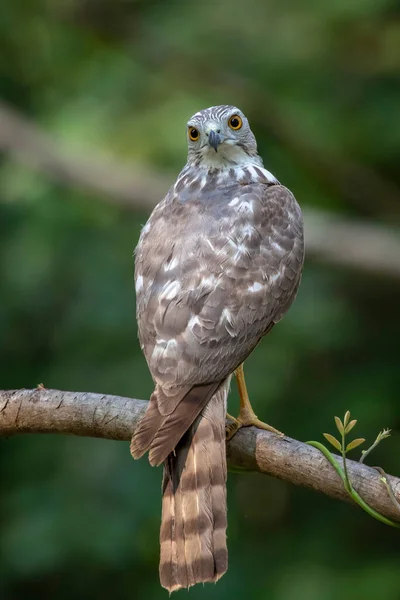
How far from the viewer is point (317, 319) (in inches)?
299

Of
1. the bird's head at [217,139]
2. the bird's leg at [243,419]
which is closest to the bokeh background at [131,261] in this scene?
the bird's leg at [243,419]

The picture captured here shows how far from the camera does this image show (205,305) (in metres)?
4.30

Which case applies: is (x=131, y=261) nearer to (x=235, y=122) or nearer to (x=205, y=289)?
(x=235, y=122)

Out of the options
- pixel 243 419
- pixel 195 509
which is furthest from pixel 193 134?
pixel 195 509

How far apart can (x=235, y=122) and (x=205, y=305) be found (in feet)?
4.08

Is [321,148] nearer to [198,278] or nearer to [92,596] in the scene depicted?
[92,596]

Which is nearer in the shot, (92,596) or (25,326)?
(92,596)

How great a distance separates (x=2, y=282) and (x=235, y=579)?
2.79 metres

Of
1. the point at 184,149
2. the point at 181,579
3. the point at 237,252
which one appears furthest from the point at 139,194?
the point at 181,579

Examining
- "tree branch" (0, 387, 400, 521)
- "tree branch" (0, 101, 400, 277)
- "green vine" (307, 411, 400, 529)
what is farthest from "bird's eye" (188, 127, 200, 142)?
"tree branch" (0, 101, 400, 277)

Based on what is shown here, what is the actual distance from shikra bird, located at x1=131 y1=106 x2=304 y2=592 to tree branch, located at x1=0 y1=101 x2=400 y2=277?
7.29 ft

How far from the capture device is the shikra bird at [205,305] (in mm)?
3809

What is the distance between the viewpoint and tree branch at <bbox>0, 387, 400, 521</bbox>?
3.84 m

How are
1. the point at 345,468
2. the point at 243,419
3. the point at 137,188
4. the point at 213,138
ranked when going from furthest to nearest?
1. the point at 137,188
2. the point at 213,138
3. the point at 243,419
4. the point at 345,468
